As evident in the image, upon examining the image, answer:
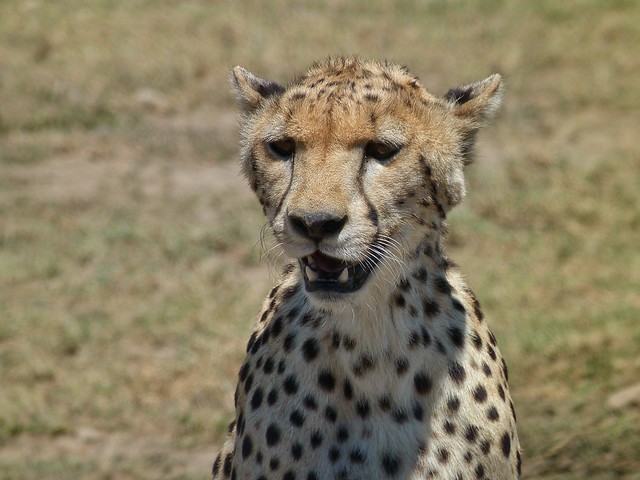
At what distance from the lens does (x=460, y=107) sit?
3363mm

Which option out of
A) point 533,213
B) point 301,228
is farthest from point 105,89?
point 301,228

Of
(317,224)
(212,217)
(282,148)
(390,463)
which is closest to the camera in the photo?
(317,224)

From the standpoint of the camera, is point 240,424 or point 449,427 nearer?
point 449,427

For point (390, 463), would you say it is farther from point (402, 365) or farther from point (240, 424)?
point (240, 424)

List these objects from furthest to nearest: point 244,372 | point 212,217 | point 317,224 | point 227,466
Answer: point 212,217 < point 227,466 < point 244,372 < point 317,224

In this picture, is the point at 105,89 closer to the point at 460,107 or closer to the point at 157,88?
the point at 157,88

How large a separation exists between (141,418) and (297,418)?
9.25 ft

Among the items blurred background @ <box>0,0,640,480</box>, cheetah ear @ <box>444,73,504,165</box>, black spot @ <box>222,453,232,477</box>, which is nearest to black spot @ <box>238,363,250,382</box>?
black spot @ <box>222,453,232,477</box>

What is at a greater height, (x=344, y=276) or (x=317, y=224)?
(x=317, y=224)

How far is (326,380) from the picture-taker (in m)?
3.33

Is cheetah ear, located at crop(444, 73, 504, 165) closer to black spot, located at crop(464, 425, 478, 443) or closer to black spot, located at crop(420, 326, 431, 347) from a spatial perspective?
black spot, located at crop(420, 326, 431, 347)

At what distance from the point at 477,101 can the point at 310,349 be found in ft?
2.61

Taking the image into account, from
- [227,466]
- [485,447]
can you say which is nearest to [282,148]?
[485,447]

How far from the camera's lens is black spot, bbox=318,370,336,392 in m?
3.33
